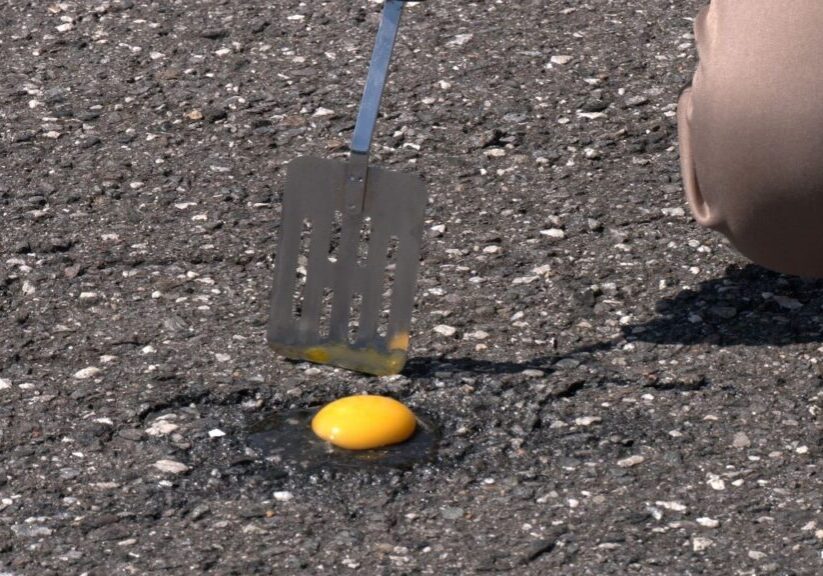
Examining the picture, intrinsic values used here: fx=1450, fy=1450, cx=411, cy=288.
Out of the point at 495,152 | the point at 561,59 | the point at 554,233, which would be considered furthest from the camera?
the point at 561,59

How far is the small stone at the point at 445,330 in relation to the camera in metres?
2.58

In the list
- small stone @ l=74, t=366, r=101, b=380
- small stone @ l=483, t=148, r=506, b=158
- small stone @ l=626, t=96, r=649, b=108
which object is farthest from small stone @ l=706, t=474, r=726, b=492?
small stone @ l=626, t=96, r=649, b=108

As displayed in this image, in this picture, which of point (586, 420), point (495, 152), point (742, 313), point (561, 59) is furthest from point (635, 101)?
point (586, 420)

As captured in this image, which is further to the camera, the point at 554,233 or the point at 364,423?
the point at 554,233

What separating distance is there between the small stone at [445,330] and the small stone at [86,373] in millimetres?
597

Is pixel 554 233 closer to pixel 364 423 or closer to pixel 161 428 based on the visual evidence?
pixel 364 423

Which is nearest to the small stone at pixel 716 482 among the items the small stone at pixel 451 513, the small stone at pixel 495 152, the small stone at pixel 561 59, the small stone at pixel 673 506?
the small stone at pixel 673 506

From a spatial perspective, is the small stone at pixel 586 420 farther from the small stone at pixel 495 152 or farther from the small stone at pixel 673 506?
the small stone at pixel 495 152

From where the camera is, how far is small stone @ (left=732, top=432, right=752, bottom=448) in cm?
225

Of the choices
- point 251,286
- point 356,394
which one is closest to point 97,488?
point 356,394

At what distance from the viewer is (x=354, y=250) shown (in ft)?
7.92

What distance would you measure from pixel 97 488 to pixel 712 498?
0.91m

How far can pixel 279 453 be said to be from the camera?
88.4 inches

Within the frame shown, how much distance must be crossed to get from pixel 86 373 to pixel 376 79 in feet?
2.29
